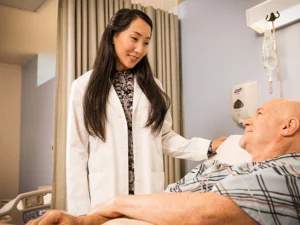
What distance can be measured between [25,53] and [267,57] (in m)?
2.44

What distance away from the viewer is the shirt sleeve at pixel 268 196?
30.4 inches

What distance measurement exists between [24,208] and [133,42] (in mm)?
1295

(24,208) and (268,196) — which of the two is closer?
(268,196)

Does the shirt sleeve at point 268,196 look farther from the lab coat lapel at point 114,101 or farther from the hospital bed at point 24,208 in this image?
the hospital bed at point 24,208

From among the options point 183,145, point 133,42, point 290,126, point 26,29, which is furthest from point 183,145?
point 26,29

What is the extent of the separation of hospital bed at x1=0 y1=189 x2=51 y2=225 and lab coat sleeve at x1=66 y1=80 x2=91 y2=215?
62cm

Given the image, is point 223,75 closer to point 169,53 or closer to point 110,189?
point 169,53

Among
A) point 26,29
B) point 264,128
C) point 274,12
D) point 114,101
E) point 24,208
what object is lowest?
Result: point 24,208

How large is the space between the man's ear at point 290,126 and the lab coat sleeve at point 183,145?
641 mm

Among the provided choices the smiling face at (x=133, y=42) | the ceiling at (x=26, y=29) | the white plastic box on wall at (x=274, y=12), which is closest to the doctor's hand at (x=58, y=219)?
the smiling face at (x=133, y=42)

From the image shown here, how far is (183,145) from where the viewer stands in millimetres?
1718

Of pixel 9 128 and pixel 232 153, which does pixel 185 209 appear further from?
pixel 9 128

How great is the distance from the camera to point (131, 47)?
1570 millimetres

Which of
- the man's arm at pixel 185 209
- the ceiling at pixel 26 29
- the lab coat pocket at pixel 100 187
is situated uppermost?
the ceiling at pixel 26 29
